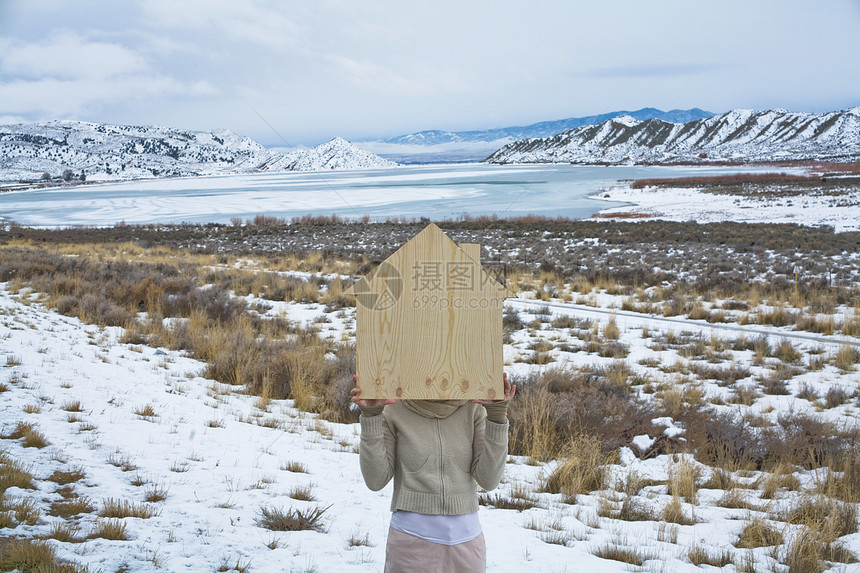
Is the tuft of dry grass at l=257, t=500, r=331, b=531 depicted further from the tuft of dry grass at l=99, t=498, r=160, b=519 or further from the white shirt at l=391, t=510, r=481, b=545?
the white shirt at l=391, t=510, r=481, b=545

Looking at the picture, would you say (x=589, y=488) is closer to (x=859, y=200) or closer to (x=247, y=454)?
(x=247, y=454)

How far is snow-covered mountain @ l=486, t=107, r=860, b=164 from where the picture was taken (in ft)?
404

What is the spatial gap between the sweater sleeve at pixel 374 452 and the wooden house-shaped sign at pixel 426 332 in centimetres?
11

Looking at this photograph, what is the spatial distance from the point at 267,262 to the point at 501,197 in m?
33.8

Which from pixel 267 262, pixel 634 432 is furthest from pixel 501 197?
pixel 634 432

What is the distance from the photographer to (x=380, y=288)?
2051 mm

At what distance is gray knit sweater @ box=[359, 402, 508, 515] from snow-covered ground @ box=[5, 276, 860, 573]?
1.56 metres

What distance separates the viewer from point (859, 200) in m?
32.7

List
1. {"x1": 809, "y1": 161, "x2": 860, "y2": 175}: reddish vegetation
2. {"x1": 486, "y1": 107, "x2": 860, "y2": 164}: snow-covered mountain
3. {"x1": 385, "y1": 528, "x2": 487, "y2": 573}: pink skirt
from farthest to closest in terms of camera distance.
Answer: {"x1": 486, "y1": 107, "x2": 860, "y2": 164}: snow-covered mountain → {"x1": 809, "y1": 161, "x2": 860, "y2": 175}: reddish vegetation → {"x1": 385, "y1": 528, "x2": 487, "y2": 573}: pink skirt

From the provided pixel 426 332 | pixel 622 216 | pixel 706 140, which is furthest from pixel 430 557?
pixel 706 140

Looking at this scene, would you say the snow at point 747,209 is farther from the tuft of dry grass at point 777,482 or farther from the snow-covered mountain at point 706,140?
the snow-covered mountain at point 706,140

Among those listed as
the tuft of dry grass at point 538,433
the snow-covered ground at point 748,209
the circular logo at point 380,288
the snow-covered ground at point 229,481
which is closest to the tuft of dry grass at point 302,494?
the snow-covered ground at point 229,481

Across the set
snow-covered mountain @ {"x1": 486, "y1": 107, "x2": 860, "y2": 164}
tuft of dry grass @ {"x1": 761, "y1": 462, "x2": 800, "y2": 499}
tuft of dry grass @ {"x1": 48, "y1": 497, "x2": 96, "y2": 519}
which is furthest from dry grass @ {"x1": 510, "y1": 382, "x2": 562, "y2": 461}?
snow-covered mountain @ {"x1": 486, "y1": 107, "x2": 860, "y2": 164}

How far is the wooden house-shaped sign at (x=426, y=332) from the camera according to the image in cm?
203
